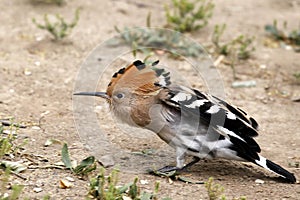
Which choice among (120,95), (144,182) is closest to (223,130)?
(144,182)

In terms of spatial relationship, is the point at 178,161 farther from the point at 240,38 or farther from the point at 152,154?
the point at 240,38

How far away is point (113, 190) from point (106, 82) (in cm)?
235

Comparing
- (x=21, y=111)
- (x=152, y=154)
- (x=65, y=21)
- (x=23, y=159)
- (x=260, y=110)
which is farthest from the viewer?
(x=65, y=21)

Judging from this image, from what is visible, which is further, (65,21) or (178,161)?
(65,21)

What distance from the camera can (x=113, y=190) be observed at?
11.2 ft

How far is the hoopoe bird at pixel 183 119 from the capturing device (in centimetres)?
400

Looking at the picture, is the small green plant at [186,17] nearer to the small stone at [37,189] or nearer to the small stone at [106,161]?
the small stone at [106,161]

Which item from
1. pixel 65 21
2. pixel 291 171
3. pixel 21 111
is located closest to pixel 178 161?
pixel 291 171

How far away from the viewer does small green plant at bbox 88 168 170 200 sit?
340cm

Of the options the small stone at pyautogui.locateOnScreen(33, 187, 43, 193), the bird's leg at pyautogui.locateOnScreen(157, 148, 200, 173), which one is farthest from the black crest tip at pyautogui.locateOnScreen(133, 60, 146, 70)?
→ the small stone at pyautogui.locateOnScreen(33, 187, 43, 193)

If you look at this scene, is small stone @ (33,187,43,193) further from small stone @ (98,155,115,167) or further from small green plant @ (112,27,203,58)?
small green plant @ (112,27,203,58)

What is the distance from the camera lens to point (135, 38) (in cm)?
625

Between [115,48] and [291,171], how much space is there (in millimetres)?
2609

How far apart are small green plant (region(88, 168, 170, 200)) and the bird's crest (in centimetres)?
70
